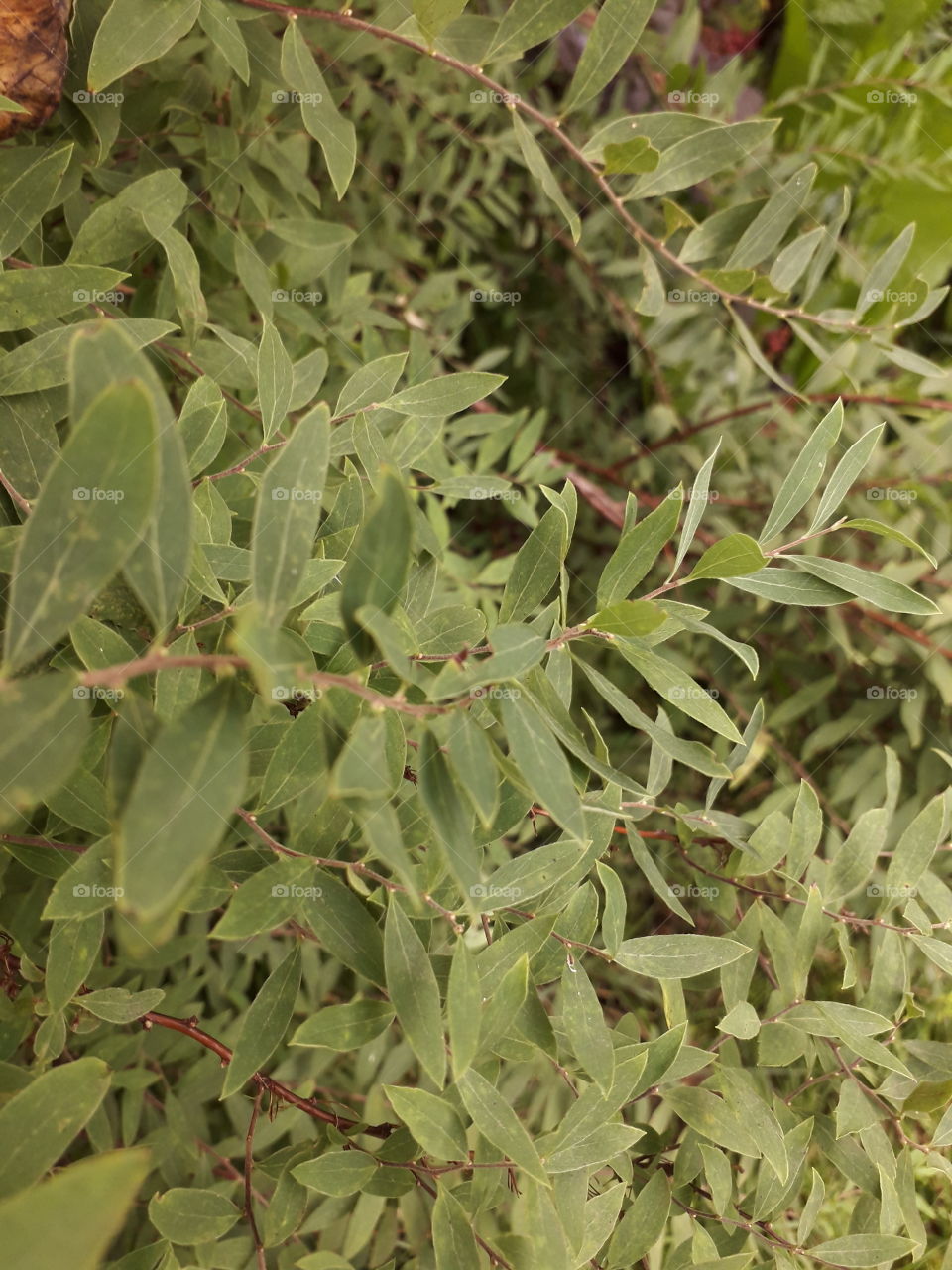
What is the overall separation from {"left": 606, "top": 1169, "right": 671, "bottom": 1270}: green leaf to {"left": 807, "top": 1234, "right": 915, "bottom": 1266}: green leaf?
10 cm

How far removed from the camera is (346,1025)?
20.0 inches

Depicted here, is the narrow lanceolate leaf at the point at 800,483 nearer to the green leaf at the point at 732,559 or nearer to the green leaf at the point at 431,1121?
the green leaf at the point at 732,559

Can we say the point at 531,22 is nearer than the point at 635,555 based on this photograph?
No

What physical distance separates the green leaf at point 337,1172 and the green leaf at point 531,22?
79cm

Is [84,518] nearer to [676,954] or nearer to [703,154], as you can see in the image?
[676,954]

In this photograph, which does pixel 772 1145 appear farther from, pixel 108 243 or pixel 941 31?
pixel 941 31

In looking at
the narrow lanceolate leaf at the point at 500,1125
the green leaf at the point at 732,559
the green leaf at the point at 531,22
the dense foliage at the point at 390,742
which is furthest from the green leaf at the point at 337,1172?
the green leaf at the point at 531,22

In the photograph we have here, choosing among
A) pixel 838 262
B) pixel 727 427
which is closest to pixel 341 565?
pixel 727 427

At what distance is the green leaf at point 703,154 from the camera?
0.71 metres

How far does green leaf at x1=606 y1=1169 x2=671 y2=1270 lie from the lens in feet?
1.85

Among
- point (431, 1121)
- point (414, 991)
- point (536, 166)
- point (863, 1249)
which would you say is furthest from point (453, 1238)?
point (536, 166)

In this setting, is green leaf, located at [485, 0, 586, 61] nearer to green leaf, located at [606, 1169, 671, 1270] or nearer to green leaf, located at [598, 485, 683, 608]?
green leaf, located at [598, 485, 683, 608]

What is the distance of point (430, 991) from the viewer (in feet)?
1.47

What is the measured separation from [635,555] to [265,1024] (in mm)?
332
